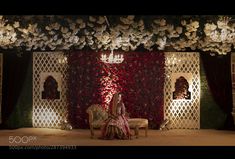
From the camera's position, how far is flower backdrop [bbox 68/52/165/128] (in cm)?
1040

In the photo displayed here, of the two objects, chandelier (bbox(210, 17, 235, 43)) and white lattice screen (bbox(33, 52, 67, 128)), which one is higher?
chandelier (bbox(210, 17, 235, 43))

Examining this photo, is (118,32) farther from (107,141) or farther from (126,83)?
(107,141)

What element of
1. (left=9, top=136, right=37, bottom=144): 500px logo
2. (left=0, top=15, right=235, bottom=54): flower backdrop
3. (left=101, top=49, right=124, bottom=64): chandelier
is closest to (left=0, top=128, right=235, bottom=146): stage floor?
(left=9, top=136, right=37, bottom=144): 500px logo

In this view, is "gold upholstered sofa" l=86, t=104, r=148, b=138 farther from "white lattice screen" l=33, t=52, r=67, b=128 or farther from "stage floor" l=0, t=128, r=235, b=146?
"white lattice screen" l=33, t=52, r=67, b=128

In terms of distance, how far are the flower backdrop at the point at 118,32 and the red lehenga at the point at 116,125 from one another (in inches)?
83.1

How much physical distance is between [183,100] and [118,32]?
7.37 feet

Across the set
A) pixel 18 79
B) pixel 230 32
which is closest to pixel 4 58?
pixel 18 79

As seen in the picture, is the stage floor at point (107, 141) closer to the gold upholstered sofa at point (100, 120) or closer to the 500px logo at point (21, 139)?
the 500px logo at point (21, 139)

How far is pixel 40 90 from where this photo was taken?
34.7 ft

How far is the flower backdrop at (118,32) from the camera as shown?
395 inches

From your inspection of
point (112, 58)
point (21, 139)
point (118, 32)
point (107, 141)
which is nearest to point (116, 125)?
point (107, 141)

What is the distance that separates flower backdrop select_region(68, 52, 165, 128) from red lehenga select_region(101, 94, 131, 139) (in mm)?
A: 1775

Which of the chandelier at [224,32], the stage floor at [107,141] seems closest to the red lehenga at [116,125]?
A: the stage floor at [107,141]

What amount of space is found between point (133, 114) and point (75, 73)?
5.54ft
